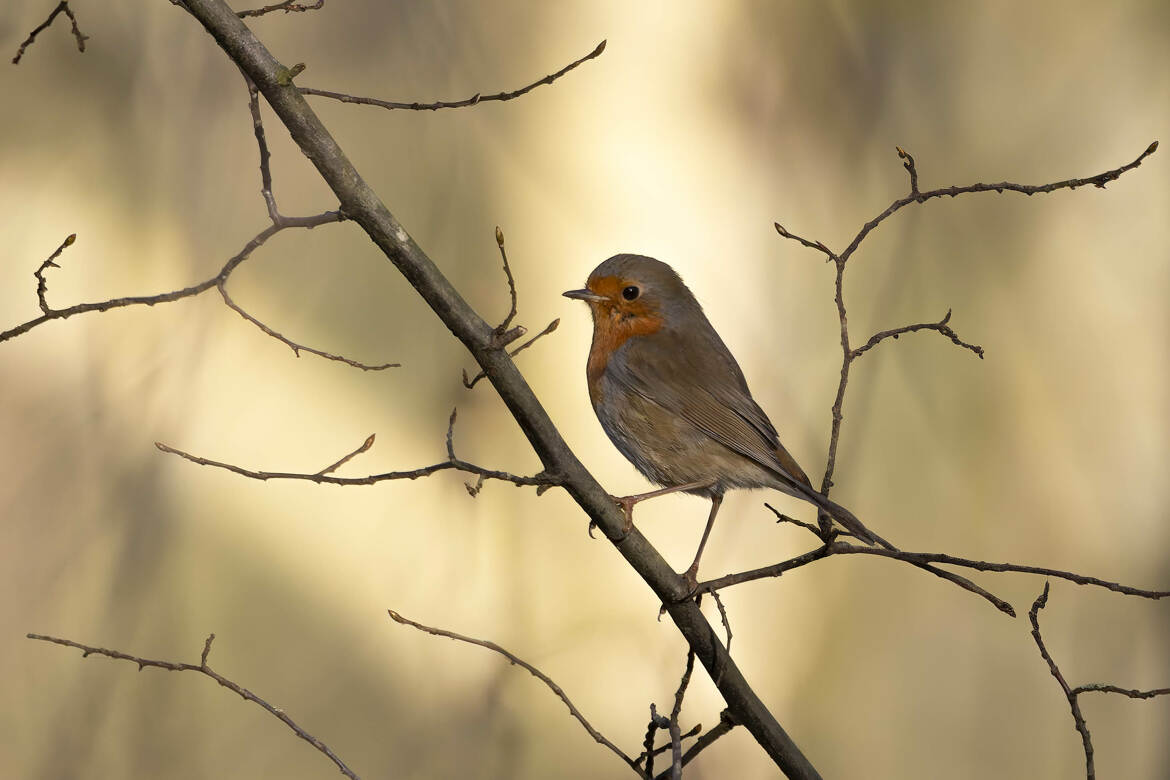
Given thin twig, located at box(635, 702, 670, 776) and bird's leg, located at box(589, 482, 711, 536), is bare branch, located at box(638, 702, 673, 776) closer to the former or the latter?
thin twig, located at box(635, 702, 670, 776)

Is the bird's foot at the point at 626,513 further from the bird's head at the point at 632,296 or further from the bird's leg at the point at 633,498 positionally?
the bird's head at the point at 632,296

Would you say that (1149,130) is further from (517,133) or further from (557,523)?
(557,523)

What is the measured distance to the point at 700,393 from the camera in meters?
2.69

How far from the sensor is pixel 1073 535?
13.3ft

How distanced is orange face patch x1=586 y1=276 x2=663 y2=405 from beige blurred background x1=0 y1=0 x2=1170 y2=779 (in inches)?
23.2

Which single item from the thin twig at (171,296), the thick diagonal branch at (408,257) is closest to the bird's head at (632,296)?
the thick diagonal branch at (408,257)

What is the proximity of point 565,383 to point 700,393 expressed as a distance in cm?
82

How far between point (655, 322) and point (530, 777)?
1527 mm

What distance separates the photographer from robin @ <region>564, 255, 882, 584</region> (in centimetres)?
264

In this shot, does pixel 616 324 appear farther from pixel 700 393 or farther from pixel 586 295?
pixel 700 393

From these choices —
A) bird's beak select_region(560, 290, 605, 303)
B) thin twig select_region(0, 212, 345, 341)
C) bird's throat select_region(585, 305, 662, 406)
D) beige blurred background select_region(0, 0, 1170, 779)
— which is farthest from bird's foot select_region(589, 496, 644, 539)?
beige blurred background select_region(0, 0, 1170, 779)

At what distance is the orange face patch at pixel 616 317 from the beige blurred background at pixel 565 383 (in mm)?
589

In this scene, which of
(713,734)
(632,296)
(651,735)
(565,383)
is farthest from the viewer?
(565,383)

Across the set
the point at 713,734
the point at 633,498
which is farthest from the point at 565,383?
the point at 713,734
